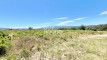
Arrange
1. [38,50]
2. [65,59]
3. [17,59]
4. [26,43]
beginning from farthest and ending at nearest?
[26,43] → [38,50] → [17,59] → [65,59]

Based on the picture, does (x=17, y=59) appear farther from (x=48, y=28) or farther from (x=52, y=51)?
(x=48, y=28)

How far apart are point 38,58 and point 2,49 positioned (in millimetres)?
3811

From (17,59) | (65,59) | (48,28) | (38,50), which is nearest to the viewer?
(65,59)

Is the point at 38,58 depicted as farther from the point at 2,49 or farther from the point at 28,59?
the point at 2,49

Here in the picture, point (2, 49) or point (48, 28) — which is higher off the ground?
point (48, 28)

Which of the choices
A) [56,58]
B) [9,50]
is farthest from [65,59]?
[9,50]

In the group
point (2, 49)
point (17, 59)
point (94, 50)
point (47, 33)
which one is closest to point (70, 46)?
point (94, 50)

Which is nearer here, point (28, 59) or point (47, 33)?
point (28, 59)

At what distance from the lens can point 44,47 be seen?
923 centimetres

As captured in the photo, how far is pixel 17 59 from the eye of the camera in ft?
27.5

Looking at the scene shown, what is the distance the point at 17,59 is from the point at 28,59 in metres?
0.57

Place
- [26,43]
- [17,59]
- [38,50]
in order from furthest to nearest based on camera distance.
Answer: [26,43] → [38,50] → [17,59]

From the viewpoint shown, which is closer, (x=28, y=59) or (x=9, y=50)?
(x=28, y=59)

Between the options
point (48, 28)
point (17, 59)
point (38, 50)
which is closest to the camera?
point (17, 59)
